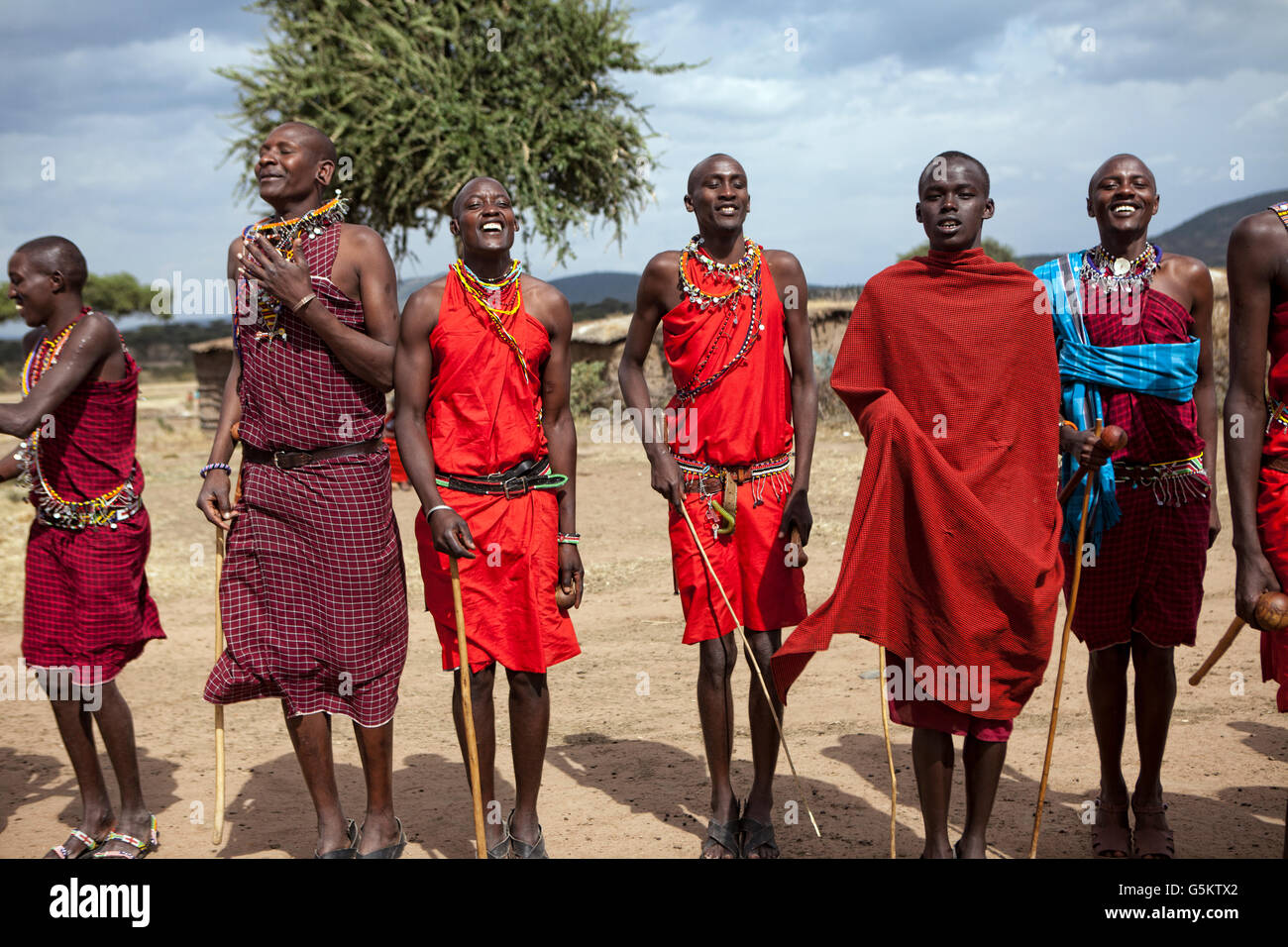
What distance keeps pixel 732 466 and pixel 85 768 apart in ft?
8.58

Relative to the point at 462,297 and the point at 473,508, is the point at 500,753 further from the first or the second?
the point at 462,297

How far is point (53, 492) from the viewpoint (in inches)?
168

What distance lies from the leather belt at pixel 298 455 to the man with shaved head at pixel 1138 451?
2354mm

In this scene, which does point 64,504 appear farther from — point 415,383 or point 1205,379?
point 1205,379

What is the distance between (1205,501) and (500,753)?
10.5ft

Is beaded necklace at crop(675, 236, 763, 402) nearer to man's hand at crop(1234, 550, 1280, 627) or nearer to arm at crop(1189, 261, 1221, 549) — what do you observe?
arm at crop(1189, 261, 1221, 549)

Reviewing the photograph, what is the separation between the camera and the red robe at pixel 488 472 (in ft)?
12.9

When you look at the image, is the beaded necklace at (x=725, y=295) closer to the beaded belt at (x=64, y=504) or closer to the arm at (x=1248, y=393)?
the arm at (x=1248, y=393)

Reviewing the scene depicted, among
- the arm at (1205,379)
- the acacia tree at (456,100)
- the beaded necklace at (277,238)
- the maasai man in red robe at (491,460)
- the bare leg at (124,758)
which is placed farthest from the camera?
the acacia tree at (456,100)

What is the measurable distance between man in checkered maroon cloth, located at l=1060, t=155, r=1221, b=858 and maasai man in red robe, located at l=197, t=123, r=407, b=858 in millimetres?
2337

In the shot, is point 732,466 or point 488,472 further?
point 732,466

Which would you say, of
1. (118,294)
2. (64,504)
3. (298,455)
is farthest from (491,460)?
(118,294)

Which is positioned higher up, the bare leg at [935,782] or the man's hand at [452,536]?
the man's hand at [452,536]

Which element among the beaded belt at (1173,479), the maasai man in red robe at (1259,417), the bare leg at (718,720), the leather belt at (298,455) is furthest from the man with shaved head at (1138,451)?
the leather belt at (298,455)
